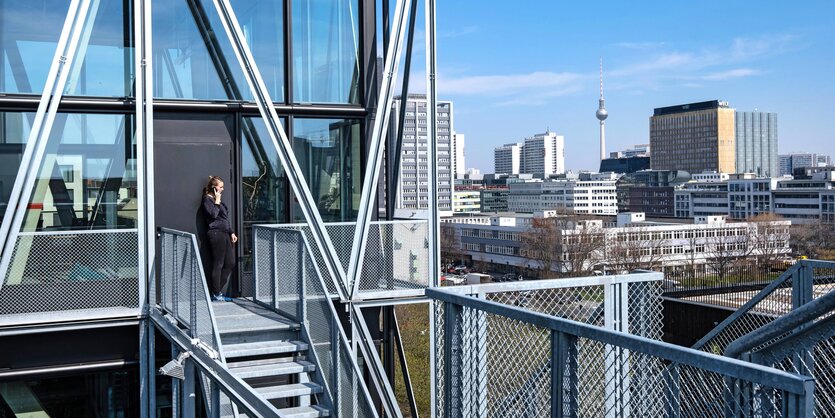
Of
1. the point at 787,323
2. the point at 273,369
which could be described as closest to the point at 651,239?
the point at 273,369

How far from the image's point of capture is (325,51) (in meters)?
12.5

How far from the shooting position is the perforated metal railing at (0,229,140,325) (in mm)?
10008

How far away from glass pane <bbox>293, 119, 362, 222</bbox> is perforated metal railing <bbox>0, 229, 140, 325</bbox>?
2.88m

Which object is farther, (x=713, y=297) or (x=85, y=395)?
(x=713, y=297)

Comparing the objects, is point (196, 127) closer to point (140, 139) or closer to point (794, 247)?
point (140, 139)

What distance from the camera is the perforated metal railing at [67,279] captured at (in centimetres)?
1001

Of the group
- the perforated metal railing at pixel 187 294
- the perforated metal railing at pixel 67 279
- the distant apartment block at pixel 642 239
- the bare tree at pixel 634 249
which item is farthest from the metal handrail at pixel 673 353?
the bare tree at pixel 634 249

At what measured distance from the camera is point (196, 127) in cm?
1175

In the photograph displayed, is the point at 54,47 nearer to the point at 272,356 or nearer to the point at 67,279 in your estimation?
the point at 67,279

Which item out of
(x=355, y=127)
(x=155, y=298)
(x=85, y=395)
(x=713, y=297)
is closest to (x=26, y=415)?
(x=85, y=395)

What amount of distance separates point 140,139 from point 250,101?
1.88 m

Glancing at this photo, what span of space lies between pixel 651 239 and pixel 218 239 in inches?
3821

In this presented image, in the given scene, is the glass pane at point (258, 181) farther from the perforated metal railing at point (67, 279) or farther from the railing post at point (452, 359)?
the railing post at point (452, 359)

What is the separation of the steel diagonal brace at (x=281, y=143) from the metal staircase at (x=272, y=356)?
5.00ft
